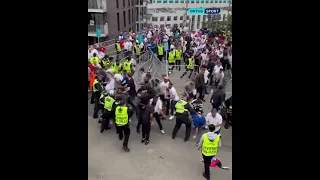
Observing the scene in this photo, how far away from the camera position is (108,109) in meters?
8.16

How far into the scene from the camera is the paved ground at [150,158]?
6785mm

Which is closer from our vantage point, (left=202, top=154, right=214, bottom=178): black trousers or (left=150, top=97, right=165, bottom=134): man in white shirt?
(left=202, top=154, right=214, bottom=178): black trousers

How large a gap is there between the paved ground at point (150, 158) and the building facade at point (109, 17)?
1292 centimetres

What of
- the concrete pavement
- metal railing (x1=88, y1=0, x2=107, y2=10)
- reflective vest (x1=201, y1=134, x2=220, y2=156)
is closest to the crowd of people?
reflective vest (x1=201, y1=134, x2=220, y2=156)

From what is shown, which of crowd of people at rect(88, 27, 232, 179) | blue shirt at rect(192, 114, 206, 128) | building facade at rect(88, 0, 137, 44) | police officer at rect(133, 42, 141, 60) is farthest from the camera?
building facade at rect(88, 0, 137, 44)

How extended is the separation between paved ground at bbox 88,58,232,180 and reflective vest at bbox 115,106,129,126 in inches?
32.5

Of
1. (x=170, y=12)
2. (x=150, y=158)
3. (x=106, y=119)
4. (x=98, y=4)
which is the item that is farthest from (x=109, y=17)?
(x=150, y=158)

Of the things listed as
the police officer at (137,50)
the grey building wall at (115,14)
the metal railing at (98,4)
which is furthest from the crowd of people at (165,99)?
the metal railing at (98,4)

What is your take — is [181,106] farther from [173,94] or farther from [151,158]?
[151,158]

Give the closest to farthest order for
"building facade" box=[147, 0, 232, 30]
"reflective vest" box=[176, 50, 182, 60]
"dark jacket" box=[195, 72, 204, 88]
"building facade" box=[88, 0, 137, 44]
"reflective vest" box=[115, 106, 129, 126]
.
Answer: "reflective vest" box=[115, 106, 129, 126]
"dark jacket" box=[195, 72, 204, 88]
"reflective vest" box=[176, 50, 182, 60]
"building facade" box=[88, 0, 137, 44]
"building facade" box=[147, 0, 232, 30]

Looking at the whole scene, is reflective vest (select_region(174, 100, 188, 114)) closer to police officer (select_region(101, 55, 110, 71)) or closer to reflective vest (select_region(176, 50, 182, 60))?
police officer (select_region(101, 55, 110, 71))

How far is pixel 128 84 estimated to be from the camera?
982cm

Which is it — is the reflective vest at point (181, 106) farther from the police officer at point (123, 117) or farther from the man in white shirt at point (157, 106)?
the police officer at point (123, 117)

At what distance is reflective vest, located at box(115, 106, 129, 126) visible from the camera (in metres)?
7.27
